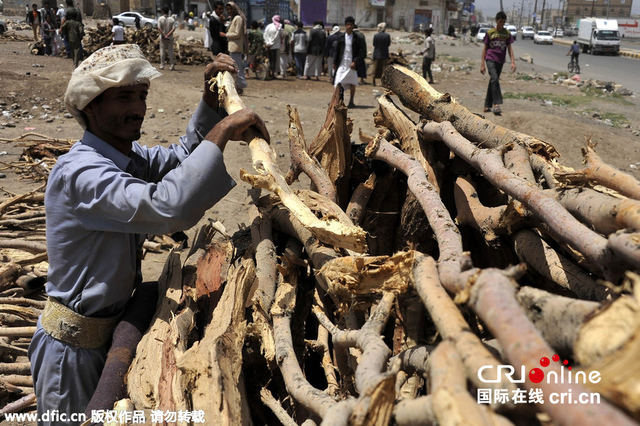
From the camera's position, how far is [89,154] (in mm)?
2014

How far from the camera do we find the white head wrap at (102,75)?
6.66 ft

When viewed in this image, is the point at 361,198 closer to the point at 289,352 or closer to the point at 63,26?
the point at 289,352

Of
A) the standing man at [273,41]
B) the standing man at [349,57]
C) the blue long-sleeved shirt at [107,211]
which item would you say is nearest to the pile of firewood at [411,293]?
the blue long-sleeved shirt at [107,211]

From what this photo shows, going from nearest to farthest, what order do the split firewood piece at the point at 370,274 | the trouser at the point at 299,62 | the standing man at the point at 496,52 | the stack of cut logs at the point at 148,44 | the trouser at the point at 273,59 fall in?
the split firewood piece at the point at 370,274 < the standing man at the point at 496,52 < the trouser at the point at 273,59 < the trouser at the point at 299,62 < the stack of cut logs at the point at 148,44

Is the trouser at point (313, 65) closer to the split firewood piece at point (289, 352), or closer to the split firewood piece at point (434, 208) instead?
the split firewood piece at point (434, 208)

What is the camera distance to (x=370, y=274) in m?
1.85

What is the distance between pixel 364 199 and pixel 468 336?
66.7 inches

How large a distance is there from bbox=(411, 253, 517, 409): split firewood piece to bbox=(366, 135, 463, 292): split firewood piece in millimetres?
46

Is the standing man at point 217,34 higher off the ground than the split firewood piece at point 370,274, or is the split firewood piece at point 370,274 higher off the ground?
the standing man at point 217,34

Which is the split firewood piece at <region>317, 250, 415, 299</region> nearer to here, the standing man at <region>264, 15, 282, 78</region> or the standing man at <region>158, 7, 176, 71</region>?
the standing man at <region>264, 15, 282, 78</region>

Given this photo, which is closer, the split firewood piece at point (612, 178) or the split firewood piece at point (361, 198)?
the split firewood piece at point (612, 178)

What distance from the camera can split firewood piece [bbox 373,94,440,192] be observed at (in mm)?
2768

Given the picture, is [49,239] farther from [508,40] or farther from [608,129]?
[608,129]

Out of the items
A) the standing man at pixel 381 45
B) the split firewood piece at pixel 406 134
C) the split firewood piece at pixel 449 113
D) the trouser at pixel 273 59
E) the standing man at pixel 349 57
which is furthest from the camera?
the trouser at pixel 273 59
